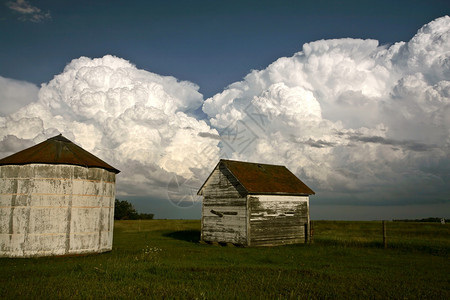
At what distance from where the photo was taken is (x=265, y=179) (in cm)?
2916

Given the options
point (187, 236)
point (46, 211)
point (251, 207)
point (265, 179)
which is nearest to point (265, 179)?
point (265, 179)

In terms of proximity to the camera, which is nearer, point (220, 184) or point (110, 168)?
point (110, 168)

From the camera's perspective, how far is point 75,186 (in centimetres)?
2034

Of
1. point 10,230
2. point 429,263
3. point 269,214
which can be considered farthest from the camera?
point 269,214

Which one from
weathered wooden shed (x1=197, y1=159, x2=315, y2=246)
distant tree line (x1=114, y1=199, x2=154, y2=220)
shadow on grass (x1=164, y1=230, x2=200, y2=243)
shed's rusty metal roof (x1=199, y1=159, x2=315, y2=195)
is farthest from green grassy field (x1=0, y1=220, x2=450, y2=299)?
distant tree line (x1=114, y1=199, x2=154, y2=220)

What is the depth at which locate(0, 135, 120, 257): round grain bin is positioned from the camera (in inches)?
757

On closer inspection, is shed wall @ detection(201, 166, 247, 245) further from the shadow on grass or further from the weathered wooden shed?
the shadow on grass

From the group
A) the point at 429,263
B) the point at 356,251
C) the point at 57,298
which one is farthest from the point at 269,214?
the point at 57,298

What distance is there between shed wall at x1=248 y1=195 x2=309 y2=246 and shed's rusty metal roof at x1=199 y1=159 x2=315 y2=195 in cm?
55

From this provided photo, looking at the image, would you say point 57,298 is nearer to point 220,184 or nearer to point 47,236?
point 47,236

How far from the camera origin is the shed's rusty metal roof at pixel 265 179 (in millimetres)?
26812

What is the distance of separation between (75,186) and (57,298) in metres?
11.6

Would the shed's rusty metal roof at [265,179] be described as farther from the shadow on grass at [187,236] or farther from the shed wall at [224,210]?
the shadow on grass at [187,236]

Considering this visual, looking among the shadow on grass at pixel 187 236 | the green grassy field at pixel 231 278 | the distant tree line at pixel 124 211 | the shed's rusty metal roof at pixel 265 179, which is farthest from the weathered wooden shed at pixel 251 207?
the distant tree line at pixel 124 211
